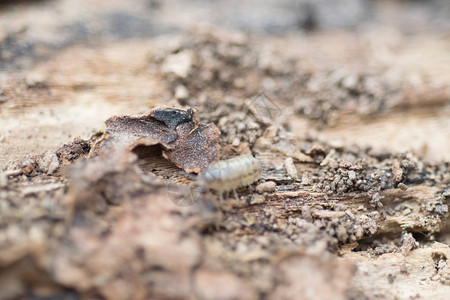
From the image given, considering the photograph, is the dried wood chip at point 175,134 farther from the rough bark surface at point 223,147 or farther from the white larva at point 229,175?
the white larva at point 229,175

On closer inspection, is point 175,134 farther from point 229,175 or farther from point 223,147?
point 229,175

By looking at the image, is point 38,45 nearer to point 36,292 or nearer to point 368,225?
point 36,292

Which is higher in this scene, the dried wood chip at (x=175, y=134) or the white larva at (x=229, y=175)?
the dried wood chip at (x=175, y=134)

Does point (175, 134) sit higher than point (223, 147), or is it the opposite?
point (175, 134)

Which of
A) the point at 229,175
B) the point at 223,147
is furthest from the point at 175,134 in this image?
the point at 229,175

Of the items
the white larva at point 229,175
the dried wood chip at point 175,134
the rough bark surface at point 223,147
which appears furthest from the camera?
the dried wood chip at point 175,134

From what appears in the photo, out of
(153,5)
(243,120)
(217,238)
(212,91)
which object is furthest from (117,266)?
(153,5)

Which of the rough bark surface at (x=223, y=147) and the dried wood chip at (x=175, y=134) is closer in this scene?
the rough bark surface at (x=223, y=147)

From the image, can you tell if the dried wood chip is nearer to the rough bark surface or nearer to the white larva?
the rough bark surface

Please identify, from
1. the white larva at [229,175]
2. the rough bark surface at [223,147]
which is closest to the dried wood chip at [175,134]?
the rough bark surface at [223,147]
